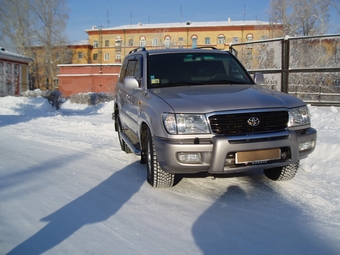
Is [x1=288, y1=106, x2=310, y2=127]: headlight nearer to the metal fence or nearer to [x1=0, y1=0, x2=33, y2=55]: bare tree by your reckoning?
the metal fence

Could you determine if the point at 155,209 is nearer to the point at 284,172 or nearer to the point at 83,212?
the point at 83,212

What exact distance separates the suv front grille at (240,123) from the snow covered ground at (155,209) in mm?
848

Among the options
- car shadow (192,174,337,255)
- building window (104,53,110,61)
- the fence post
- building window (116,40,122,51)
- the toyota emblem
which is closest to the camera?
car shadow (192,174,337,255)

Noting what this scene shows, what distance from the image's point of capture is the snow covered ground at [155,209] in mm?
3043

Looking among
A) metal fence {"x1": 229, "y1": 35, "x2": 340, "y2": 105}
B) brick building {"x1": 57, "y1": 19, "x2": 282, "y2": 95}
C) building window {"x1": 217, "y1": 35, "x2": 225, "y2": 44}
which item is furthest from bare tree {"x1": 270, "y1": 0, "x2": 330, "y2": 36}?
metal fence {"x1": 229, "y1": 35, "x2": 340, "y2": 105}

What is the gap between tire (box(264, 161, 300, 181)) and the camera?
4.69 m

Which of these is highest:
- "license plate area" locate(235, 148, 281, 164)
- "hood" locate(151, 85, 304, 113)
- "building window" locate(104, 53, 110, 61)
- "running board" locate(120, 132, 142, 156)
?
"building window" locate(104, 53, 110, 61)

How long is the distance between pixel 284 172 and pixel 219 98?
4.76 ft

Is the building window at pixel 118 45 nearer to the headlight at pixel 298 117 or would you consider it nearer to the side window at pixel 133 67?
the side window at pixel 133 67

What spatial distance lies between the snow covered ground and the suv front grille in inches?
33.4

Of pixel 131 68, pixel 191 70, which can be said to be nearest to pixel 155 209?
pixel 191 70

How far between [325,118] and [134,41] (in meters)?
60.0

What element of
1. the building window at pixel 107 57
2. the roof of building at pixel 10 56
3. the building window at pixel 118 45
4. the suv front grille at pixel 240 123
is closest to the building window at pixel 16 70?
the roof of building at pixel 10 56

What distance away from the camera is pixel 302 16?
3956 centimetres
